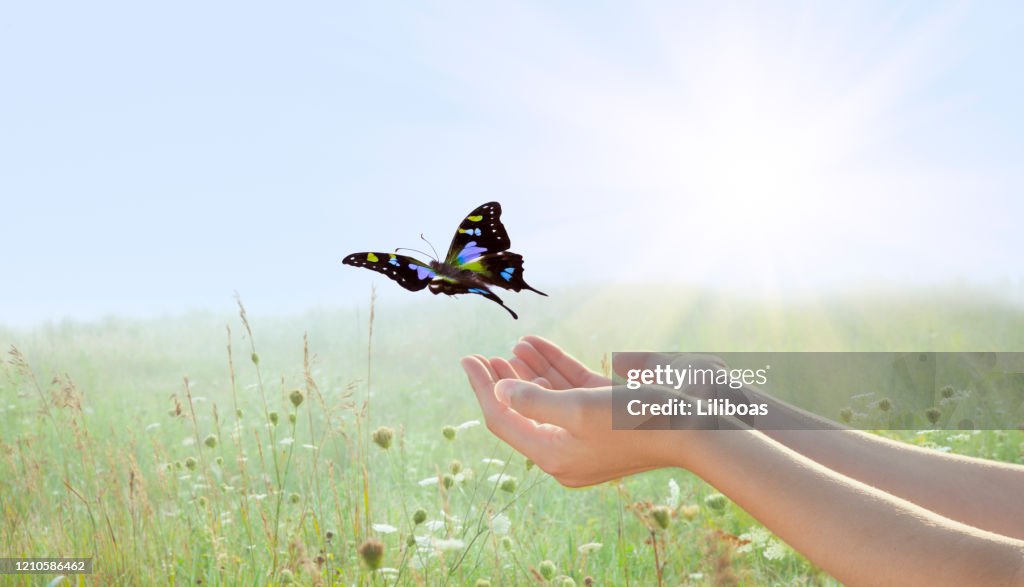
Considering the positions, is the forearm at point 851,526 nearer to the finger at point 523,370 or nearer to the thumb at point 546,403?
the thumb at point 546,403

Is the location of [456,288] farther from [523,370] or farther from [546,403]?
[546,403]

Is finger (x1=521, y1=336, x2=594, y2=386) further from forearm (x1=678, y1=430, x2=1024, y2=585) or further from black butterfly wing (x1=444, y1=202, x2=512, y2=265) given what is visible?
forearm (x1=678, y1=430, x2=1024, y2=585)

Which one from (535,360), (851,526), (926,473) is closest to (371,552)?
→ (535,360)

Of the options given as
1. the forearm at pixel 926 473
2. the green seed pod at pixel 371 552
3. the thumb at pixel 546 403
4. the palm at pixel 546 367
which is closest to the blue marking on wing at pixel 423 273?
the palm at pixel 546 367

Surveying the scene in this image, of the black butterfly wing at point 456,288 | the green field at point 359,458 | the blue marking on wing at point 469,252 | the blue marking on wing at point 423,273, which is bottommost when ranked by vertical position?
the green field at point 359,458

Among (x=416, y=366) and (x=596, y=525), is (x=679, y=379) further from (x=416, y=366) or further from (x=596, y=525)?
(x=416, y=366)

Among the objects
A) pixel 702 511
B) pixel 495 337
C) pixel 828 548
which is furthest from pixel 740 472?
pixel 495 337
